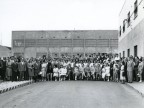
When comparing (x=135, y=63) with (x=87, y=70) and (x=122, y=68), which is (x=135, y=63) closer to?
(x=122, y=68)

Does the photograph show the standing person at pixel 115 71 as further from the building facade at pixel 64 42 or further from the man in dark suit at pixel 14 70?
the building facade at pixel 64 42

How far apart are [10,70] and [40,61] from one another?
11.0 feet

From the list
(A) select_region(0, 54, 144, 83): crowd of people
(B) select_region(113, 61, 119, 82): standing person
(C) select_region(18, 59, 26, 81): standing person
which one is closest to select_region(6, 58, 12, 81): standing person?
(A) select_region(0, 54, 144, 83): crowd of people

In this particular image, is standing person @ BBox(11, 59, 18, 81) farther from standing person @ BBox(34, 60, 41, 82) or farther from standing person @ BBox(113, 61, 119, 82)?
standing person @ BBox(113, 61, 119, 82)

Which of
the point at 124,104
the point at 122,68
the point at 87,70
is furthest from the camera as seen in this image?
the point at 87,70

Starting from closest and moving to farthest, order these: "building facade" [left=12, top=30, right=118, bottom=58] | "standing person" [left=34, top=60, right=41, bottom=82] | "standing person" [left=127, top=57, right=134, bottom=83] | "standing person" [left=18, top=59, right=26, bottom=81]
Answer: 1. "standing person" [left=127, top=57, right=134, bottom=83]
2. "standing person" [left=18, top=59, right=26, bottom=81]
3. "standing person" [left=34, top=60, right=41, bottom=82]
4. "building facade" [left=12, top=30, right=118, bottom=58]

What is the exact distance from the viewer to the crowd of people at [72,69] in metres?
20.8

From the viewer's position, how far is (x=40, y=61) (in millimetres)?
23609

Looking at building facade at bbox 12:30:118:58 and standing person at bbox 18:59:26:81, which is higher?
building facade at bbox 12:30:118:58

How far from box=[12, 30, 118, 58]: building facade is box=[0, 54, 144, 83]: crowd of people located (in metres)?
26.5

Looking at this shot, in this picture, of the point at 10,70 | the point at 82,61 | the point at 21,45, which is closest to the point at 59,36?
the point at 21,45

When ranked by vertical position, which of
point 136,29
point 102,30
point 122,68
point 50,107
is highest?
point 102,30

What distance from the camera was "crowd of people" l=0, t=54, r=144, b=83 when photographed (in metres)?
20.8

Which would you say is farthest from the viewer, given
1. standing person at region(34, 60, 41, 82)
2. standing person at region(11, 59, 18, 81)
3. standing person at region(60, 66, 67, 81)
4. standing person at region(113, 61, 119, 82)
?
standing person at region(60, 66, 67, 81)
